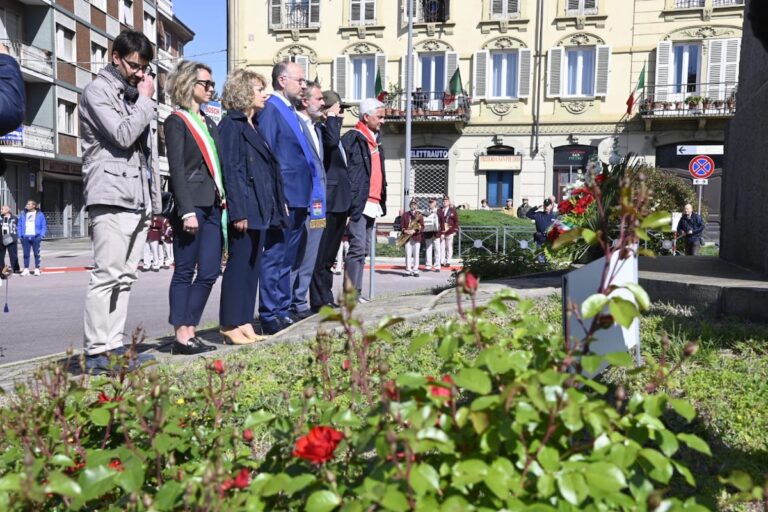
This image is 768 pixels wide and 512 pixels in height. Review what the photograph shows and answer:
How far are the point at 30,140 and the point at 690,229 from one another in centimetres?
2815

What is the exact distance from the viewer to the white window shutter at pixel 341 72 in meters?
33.8

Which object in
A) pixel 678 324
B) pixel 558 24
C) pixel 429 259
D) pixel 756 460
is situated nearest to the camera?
pixel 756 460

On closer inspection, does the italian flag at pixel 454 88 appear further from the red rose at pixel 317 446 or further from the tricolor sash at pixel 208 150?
the red rose at pixel 317 446

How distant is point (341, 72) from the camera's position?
3394 centimetres

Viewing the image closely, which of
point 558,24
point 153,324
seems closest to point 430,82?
point 558,24

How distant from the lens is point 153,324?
27.8 feet

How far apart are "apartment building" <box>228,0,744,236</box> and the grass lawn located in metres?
28.0

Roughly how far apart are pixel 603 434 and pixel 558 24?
32983 millimetres

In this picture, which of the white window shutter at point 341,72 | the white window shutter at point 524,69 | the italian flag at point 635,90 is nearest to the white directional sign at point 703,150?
the italian flag at point 635,90

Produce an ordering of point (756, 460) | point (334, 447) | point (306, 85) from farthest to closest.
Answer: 1. point (306, 85)
2. point (756, 460)
3. point (334, 447)

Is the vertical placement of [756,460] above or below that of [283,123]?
below

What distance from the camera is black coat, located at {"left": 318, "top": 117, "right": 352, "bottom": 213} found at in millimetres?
6461

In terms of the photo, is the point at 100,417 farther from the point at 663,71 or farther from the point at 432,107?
the point at 663,71

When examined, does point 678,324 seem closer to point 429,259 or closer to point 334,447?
point 334,447
